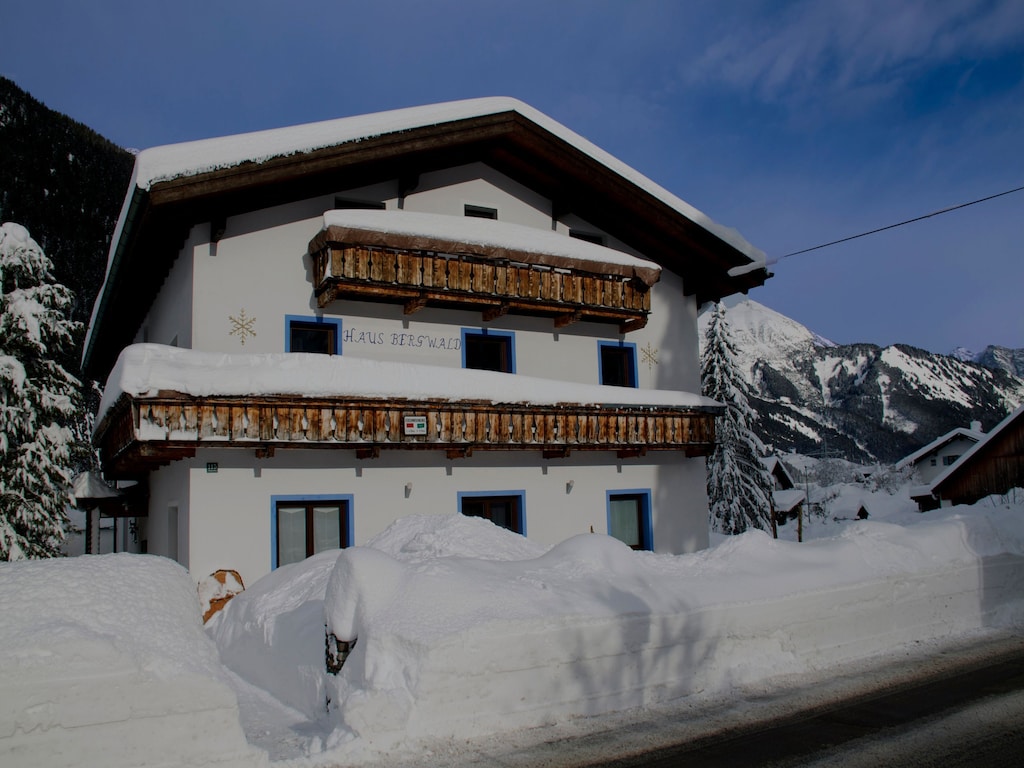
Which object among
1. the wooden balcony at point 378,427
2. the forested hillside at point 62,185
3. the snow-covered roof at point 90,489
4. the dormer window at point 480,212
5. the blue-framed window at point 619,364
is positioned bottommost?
the snow-covered roof at point 90,489

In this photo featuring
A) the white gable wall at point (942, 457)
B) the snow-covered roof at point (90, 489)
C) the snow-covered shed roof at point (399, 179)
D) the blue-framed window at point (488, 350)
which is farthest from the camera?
the white gable wall at point (942, 457)

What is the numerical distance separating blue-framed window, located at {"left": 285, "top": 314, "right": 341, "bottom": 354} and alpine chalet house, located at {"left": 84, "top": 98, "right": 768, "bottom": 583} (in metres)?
0.04

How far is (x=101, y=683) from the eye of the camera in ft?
20.9

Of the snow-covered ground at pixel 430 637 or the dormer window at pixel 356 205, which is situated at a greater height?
the dormer window at pixel 356 205

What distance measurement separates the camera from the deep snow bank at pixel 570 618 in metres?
7.57

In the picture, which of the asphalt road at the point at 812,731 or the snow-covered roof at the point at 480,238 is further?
the snow-covered roof at the point at 480,238

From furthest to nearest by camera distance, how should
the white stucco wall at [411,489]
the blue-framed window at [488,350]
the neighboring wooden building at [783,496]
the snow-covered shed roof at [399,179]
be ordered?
the neighboring wooden building at [783,496]
the blue-framed window at [488,350]
the snow-covered shed roof at [399,179]
the white stucco wall at [411,489]

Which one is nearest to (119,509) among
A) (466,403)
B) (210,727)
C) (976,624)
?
(466,403)

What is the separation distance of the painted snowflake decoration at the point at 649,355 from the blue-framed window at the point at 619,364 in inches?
9.0

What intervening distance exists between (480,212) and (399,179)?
214 centimetres

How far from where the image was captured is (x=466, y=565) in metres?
9.45

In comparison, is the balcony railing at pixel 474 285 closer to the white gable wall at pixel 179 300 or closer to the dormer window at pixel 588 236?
the white gable wall at pixel 179 300

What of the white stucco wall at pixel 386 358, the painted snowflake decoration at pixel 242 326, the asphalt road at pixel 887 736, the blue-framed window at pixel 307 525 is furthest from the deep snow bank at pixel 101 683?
the painted snowflake decoration at pixel 242 326

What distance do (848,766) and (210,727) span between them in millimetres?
4763
